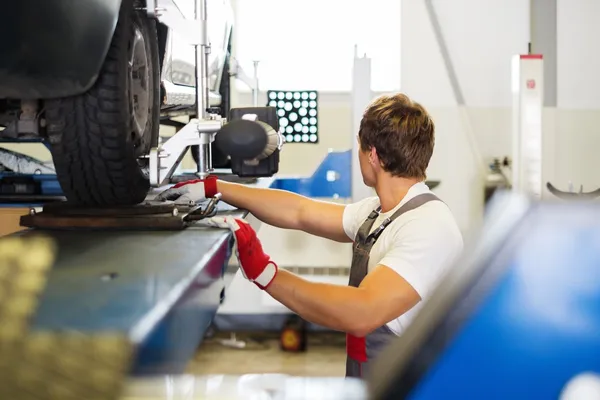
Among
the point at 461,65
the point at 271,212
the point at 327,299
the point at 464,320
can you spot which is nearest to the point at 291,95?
the point at 271,212

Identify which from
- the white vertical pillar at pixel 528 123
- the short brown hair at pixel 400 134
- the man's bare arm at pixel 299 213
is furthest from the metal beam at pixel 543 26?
the short brown hair at pixel 400 134

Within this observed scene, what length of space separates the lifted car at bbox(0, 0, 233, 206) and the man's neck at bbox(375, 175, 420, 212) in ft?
2.42

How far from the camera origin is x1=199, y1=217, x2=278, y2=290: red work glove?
6.02 ft

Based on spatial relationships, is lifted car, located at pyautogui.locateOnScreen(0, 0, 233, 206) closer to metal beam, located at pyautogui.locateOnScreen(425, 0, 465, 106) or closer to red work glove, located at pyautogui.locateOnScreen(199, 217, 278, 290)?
red work glove, located at pyautogui.locateOnScreen(199, 217, 278, 290)

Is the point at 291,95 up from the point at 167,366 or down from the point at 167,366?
up

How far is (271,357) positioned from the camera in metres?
5.73

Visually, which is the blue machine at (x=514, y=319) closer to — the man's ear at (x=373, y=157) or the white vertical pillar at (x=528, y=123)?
the man's ear at (x=373, y=157)

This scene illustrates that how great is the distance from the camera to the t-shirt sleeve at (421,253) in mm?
2141

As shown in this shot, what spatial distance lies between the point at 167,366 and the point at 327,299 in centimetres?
128

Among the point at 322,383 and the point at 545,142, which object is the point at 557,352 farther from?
the point at 545,142

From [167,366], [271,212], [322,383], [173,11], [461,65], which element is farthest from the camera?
[461,65]

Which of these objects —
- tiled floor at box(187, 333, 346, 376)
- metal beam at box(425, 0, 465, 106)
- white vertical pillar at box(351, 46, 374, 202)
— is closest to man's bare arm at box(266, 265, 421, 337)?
white vertical pillar at box(351, 46, 374, 202)

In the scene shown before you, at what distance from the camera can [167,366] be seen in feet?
2.72

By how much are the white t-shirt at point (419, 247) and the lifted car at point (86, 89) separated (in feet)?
2.35
